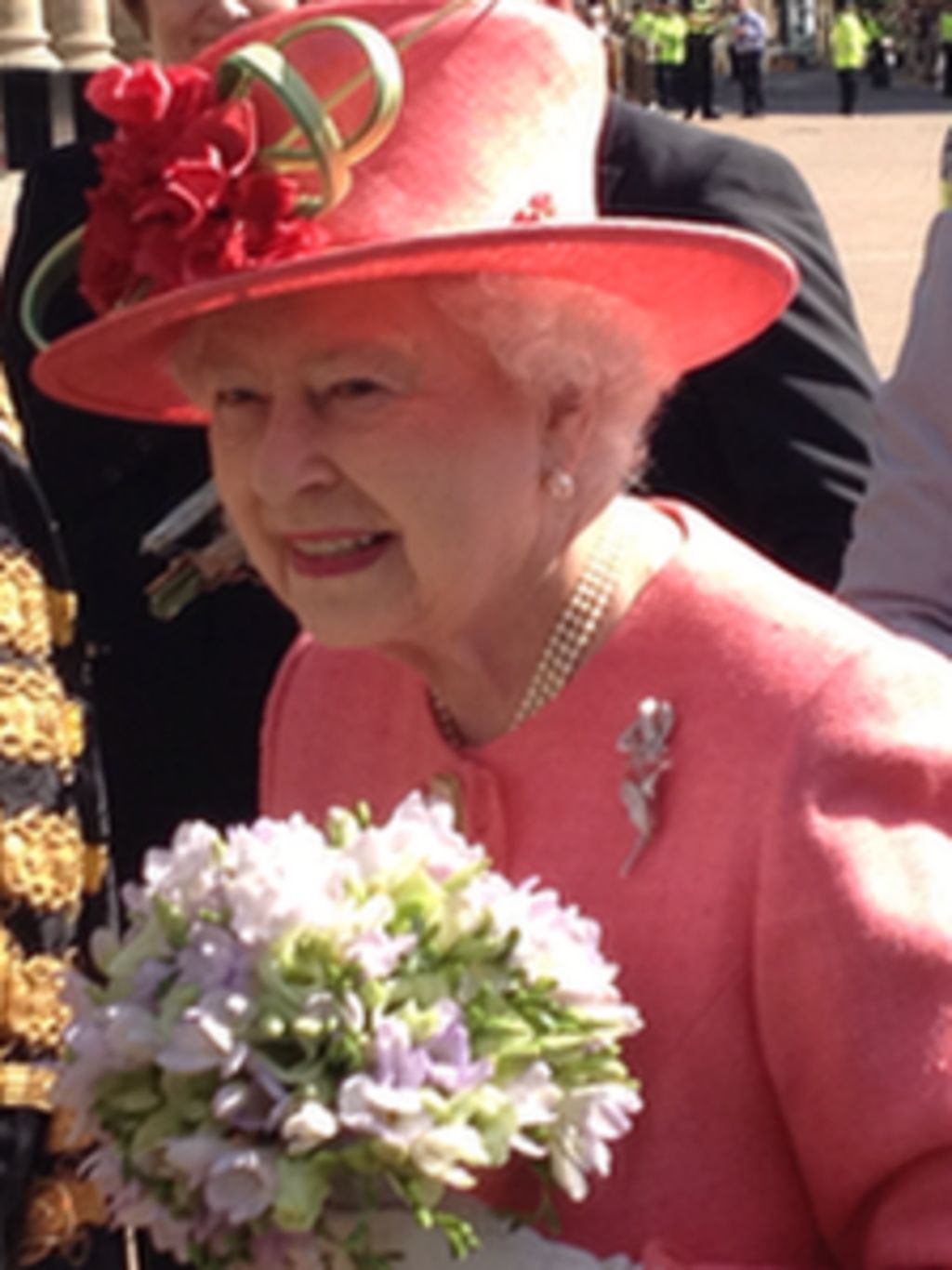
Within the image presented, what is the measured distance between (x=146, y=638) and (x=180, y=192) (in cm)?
151

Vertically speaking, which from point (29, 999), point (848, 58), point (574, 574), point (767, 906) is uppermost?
point (574, 574)

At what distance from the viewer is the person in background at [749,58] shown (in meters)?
35.6

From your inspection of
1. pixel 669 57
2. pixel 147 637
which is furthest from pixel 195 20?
pixel 669 57

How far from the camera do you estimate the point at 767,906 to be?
1.78m

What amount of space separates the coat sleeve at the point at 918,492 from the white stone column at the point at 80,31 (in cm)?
1671

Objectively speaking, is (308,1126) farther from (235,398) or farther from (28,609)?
(28,609)

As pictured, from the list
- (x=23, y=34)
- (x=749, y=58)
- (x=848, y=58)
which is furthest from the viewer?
(x=848, y=58)

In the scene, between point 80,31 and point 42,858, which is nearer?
point 42,858

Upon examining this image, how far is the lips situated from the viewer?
1.90 m

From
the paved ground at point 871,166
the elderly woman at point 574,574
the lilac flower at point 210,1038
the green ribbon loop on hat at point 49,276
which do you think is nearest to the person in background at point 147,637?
the green ribbon loop on hat at point 49,276

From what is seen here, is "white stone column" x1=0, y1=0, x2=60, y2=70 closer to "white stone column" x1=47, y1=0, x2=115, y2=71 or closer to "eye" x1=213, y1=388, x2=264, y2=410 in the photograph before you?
"white stone column" x1=47, y1=0, x2=115, y2=71

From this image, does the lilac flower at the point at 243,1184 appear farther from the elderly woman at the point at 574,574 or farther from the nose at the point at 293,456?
the nose at the point at 293,456

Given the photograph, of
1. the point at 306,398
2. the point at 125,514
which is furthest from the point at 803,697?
the point at 125,514

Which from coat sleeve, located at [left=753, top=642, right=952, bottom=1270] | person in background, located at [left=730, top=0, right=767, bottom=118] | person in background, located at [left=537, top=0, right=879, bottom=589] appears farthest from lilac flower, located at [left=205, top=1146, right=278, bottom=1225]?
person in background, located at [left=730, top=0, right=767, bottom=118]
